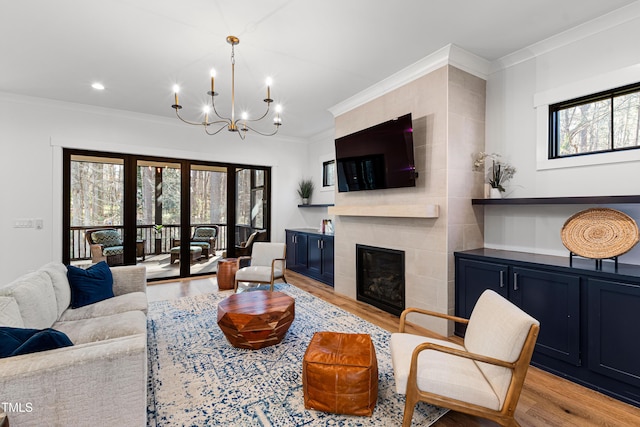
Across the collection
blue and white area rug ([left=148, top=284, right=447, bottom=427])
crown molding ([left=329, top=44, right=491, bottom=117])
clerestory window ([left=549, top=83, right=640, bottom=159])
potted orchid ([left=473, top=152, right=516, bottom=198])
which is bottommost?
blue and white area rug ([left=148, top=284, right=447, bottom=427])

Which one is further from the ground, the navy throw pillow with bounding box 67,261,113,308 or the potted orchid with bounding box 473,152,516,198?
the potted orchid with bounding box 473,152,516,198

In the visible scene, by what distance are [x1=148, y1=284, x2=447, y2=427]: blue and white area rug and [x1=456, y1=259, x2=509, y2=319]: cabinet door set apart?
0.85 meters

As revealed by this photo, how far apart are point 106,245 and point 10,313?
346 cm

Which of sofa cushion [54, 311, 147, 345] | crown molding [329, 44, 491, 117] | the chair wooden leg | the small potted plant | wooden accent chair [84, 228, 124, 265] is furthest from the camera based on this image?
the small potted plant

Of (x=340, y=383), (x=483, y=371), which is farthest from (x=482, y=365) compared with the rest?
(x=340, y=383)

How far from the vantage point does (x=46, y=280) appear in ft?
8.00

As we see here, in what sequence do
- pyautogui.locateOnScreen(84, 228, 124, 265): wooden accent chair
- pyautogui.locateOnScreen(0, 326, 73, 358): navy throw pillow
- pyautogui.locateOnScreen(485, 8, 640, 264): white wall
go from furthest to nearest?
1. pyautogui.locateOnScreen(84, 228, 124, 265): wooden accent chair
2. pyautogui.locateOnScreen(485, 8, 640, 264): white wall
3. pyautogui.locateOnScreen(0, 326, 73, 358): navy throw pillow

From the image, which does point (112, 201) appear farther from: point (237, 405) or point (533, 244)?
point (533, 244)

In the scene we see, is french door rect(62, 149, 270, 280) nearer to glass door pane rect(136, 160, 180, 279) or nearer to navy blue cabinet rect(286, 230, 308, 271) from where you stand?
A: glass door pane rect(136, 160, 180, 279)

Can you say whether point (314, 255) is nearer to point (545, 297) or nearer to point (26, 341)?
point (545, 297)

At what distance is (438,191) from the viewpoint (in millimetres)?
3143

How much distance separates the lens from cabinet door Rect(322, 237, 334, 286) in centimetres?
499

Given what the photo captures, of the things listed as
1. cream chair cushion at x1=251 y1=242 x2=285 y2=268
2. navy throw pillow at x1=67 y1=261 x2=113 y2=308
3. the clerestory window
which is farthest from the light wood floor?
cream chair cushion at x1=251 y1=242 x2=285 y2=268

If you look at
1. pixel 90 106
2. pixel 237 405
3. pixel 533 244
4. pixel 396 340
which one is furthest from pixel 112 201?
pixel 533 244
